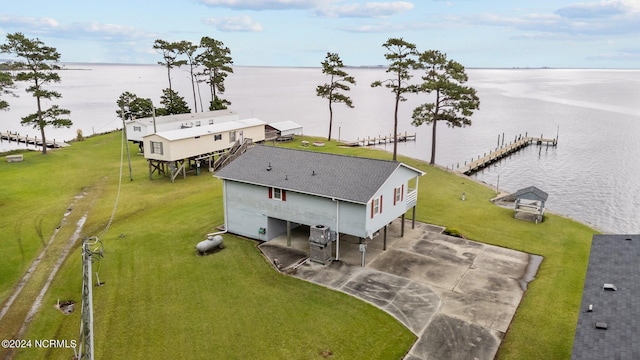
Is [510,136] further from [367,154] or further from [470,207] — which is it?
[470,207]

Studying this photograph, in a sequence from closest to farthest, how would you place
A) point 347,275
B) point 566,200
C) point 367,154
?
point 347,275 → point 566,200 → point 367,154

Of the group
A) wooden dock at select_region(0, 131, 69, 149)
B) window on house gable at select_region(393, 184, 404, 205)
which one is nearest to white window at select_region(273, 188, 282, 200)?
window on house gable at select_region(393, 184, 404, 205)

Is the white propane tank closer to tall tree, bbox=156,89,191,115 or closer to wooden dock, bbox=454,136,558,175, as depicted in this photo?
wooden dock, bbox=454,136,558,175

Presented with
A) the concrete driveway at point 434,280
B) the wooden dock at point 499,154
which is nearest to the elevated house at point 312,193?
the concrete driveway at point 434,280

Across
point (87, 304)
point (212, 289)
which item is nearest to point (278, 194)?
point (212, 289)

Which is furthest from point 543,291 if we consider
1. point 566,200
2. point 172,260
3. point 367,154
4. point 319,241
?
point 367,154

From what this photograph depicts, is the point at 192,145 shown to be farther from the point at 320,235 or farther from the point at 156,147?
the point at 320,235
